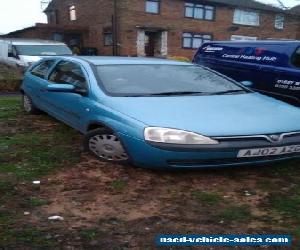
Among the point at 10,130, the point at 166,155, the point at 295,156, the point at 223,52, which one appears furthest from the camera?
the point at 223,52

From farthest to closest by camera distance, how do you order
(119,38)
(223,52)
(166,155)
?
(119,38) → (223,52) → (166,155)

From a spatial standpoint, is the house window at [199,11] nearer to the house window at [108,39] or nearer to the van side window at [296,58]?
the house window at [108,39]

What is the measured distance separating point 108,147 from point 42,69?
123 inches

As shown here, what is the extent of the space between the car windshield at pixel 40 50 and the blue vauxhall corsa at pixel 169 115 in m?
10.4

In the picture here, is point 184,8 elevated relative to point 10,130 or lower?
elevated

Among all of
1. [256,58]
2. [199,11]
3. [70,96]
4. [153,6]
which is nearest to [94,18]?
[153,6]

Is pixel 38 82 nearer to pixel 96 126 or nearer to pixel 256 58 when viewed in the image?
pixel 96 126

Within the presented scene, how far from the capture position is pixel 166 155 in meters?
4.30

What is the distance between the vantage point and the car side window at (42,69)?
7.09 metres

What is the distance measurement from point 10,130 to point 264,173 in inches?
158

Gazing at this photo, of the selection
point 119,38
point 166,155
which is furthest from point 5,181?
point 119,38

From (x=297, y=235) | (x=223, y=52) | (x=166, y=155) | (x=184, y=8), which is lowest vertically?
(x=297, y=235)

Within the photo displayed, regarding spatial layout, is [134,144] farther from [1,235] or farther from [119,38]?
[119,38]

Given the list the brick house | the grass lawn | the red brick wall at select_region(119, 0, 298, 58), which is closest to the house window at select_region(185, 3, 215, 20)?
the brick house
